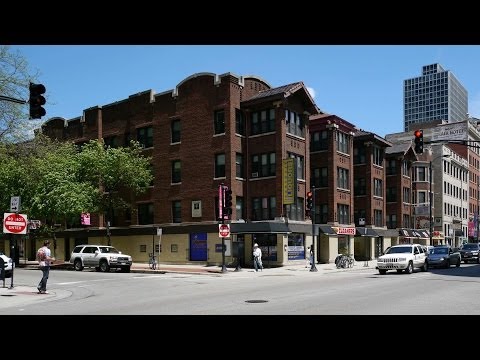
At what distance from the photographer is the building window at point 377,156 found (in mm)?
59638

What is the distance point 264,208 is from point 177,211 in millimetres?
7830

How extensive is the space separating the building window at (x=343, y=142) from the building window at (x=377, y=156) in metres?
7.24

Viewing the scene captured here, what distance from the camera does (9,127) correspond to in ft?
94.5

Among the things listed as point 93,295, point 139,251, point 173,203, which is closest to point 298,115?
point 173,203

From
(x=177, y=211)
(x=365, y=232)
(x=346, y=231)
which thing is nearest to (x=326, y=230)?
(x=346, y=231)

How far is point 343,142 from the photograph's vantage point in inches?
2071

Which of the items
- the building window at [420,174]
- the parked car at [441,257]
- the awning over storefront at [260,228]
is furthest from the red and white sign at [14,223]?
the building window at [420,174]

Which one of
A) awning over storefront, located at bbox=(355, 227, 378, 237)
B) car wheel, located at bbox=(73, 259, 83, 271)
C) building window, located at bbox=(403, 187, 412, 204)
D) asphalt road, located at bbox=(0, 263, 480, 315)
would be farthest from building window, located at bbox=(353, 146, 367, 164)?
asphalt road, located at bbox=(0, 263, 480, 315)

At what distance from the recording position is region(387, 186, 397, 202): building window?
6662 cm

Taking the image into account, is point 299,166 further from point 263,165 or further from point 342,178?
point 342,178
